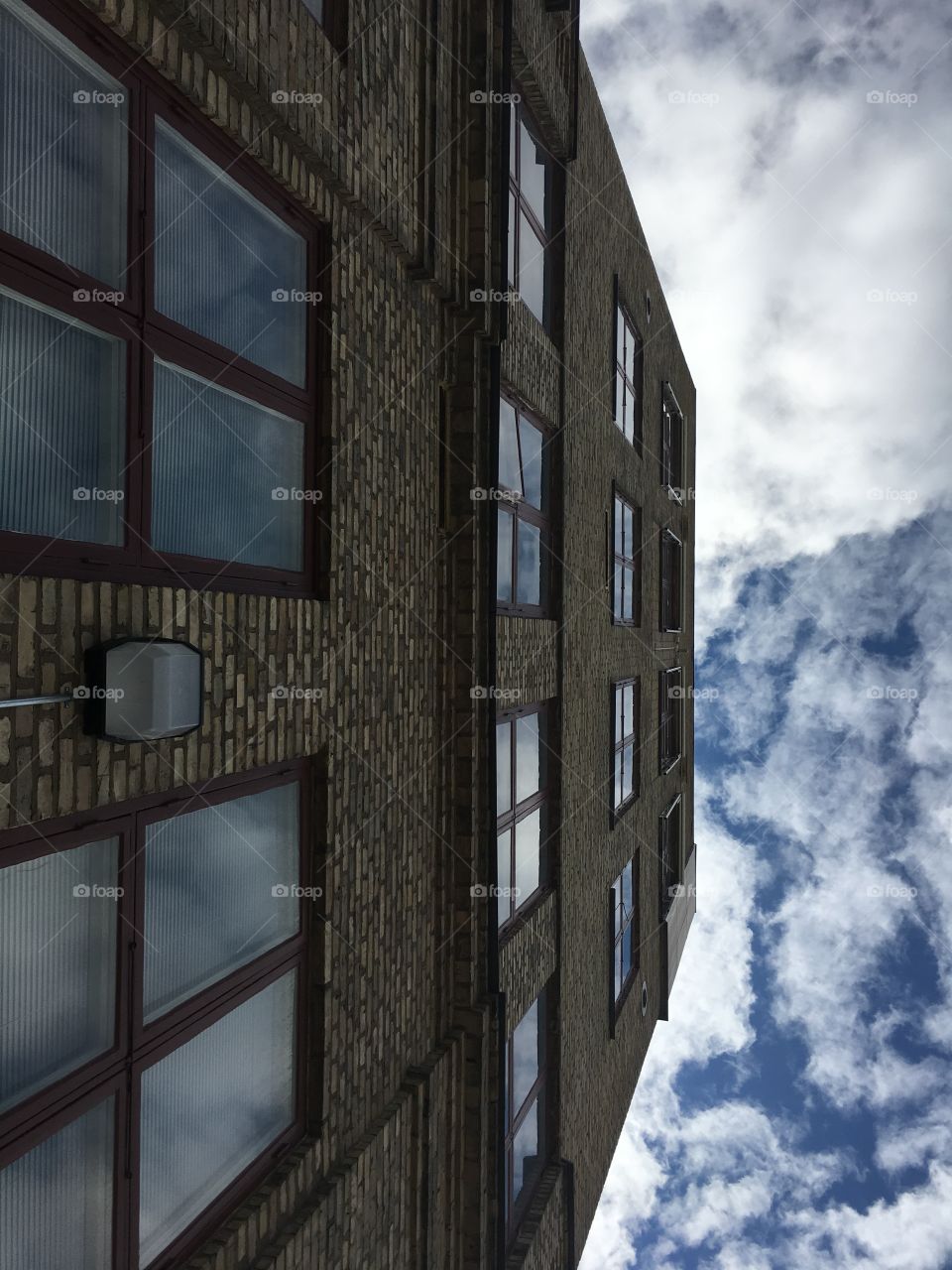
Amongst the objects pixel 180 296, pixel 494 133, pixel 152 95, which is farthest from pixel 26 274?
pixel 494 133

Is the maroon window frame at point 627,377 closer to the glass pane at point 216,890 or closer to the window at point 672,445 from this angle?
the window at point 672,445

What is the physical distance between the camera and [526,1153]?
10555 mm

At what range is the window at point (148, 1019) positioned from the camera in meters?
3.69

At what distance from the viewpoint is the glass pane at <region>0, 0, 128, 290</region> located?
368 cm

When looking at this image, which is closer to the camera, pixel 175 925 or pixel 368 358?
pixel 175 925

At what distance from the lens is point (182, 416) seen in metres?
4.73

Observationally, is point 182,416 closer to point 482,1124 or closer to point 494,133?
point 494,133

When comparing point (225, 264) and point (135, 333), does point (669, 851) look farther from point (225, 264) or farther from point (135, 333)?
point (135, 333)

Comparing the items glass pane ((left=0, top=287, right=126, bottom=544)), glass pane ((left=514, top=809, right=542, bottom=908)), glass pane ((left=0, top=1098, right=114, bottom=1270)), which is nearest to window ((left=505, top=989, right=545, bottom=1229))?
glass pane ((left=514, top=809, right=542, bottom=908))

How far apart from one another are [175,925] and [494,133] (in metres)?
8.43

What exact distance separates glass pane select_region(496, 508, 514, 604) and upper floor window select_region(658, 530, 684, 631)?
10157 mm

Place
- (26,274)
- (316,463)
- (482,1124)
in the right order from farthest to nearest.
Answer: (482,1124) < (316,463) < (26,274)

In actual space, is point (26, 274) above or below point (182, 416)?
above

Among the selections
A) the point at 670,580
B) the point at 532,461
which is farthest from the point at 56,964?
the point at 670,580
